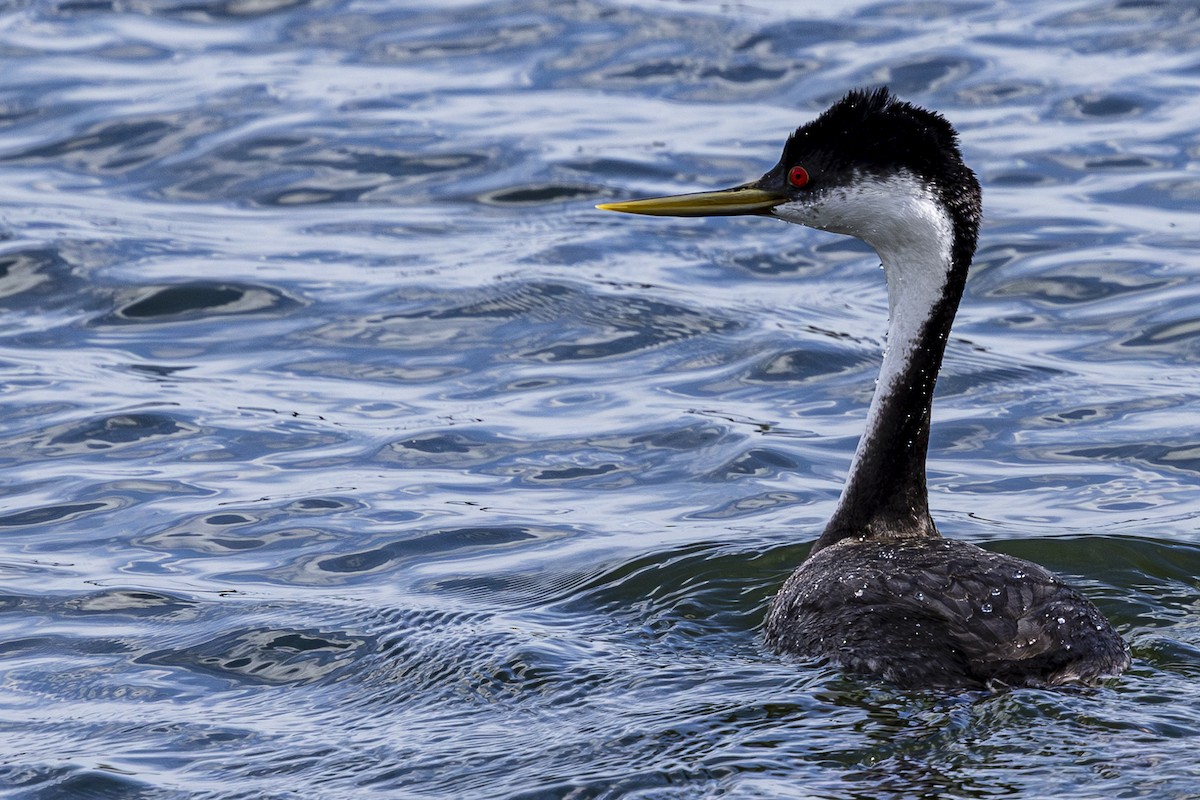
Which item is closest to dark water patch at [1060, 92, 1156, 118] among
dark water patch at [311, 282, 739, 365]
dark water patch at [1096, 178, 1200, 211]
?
dark water patch at [1096, 178, 1200, 211]

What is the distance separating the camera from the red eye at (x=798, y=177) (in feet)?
26.0

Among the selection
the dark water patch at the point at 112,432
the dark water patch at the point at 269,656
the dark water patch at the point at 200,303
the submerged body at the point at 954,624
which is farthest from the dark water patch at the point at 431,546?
the dark water patch at the point at 200,303

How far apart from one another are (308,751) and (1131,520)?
161 inches

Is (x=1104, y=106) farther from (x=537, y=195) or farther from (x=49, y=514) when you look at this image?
(x=49, y=514)

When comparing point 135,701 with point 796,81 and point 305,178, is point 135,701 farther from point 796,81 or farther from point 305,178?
point 796,81

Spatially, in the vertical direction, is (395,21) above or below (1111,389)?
above

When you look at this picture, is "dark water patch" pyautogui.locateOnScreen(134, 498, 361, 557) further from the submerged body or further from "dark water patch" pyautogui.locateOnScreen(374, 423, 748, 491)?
the submerged body

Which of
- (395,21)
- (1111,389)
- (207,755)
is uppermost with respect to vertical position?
(395,21)

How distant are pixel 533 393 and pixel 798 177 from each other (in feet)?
10.4

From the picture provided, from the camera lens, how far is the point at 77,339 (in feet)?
38.1

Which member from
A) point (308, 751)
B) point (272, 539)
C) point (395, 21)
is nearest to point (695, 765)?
point (308, 751)

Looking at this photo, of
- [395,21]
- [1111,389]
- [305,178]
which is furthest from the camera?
[395,21]

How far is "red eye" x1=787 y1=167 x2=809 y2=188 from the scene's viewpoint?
794cm

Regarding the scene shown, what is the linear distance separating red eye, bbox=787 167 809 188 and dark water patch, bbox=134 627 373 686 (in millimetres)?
2489
